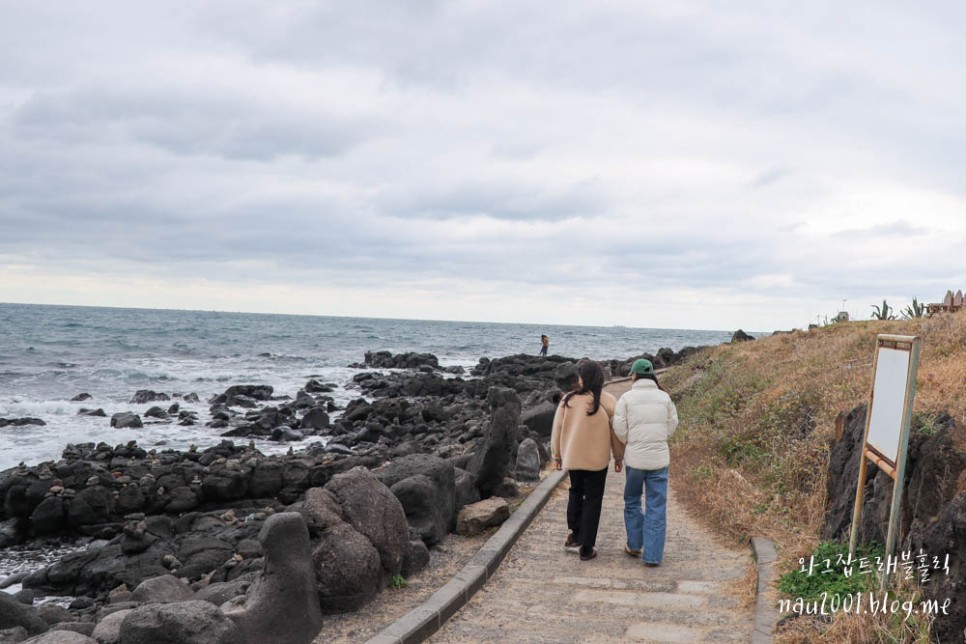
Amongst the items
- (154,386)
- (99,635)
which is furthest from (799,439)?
(154,386)

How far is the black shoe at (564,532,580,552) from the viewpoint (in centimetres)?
783

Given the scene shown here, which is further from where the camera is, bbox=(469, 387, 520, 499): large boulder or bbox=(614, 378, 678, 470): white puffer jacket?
bbox=(469, 387, 520, 499): large boulder

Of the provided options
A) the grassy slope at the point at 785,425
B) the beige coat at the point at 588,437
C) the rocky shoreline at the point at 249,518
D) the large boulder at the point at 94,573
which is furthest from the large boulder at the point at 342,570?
the large boulder at the point at 94,573

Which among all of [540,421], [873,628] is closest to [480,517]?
[873,628]

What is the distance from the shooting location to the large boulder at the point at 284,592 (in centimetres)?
527

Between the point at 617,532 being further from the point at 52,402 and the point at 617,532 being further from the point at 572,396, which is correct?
the point at 52,402

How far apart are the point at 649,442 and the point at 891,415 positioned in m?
2.35

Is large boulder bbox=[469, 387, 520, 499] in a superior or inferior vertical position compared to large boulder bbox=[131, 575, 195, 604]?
superior

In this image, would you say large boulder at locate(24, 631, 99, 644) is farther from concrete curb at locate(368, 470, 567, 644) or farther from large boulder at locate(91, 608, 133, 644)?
concrete curb at locate(368, 470, 567, 644)

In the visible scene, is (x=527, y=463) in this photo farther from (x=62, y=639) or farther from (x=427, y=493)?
(x=62, y=639)

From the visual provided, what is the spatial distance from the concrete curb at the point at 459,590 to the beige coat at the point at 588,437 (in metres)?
1.11

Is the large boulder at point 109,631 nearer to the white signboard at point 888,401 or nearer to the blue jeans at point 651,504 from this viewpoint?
the blue jeans at point 651,504

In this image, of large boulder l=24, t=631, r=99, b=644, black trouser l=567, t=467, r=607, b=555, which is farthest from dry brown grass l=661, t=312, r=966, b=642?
large boulder l=24, t=631, r=99, b=644

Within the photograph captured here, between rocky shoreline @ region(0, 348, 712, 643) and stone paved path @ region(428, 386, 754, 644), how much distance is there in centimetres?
86
